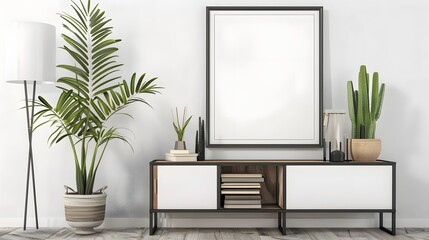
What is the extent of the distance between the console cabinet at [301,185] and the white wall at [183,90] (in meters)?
0.35

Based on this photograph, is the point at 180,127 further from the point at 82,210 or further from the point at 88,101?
the point at 82,210

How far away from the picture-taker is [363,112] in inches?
126

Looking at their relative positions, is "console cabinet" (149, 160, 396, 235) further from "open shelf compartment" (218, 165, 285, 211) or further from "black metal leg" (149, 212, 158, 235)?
"open shelf compartment" (218, 165, 285, 211)

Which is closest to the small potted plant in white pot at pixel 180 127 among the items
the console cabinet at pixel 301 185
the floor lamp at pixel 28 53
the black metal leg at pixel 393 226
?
the console cabinet at pixel 301 185

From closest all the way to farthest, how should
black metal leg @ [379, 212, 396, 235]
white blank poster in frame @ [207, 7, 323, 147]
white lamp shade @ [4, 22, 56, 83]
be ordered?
1. white lamp shade @ [4, 22, 56, 83]
2. black metal leg @ [379, 212, 396, 235]
3. white blank poster in frame @ [207, 7, 323, 147]

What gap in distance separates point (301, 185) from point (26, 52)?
1.88 m

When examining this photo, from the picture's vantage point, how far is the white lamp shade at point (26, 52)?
3.00 meters

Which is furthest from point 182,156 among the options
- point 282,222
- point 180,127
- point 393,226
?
point 393,226

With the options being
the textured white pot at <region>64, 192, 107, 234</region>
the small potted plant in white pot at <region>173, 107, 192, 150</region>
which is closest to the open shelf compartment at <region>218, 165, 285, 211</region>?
the small potted plant in white pot at <region>173, 107, 192, 150</region>

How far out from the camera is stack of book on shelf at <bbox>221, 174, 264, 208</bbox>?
3.08m

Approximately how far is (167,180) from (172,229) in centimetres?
45

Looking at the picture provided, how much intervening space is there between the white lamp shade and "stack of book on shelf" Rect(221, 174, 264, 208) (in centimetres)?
132

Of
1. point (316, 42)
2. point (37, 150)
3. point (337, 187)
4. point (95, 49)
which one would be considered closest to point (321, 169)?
point (337, 187)

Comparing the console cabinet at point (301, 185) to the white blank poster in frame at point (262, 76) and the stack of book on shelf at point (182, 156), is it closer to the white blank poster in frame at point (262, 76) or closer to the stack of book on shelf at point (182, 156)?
the stack of book on shelf at point (182, 156)
